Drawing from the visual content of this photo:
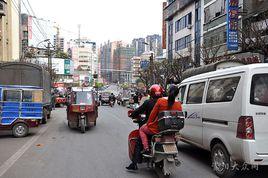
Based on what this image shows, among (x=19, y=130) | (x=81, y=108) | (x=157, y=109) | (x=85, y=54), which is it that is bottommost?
(x=19, y=130)

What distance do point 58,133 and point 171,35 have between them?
46245mm

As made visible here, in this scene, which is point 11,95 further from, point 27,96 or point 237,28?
point 237,28

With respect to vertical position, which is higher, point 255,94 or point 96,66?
point 96,66

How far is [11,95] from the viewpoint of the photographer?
13.9m

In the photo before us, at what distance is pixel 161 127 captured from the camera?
6871 millimetres

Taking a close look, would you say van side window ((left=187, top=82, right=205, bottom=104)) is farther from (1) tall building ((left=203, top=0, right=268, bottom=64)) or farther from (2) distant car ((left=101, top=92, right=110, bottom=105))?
(2) distant car ((left=101, top=92, right=110, bottom=105))

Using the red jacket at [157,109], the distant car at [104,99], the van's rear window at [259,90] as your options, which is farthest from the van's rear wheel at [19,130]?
the distant car at [104,99]

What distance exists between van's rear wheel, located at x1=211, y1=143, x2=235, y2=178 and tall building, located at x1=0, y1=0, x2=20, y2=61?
3211 cm

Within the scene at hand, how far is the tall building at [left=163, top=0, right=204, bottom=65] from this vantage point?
45062mm

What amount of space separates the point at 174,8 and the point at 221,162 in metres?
51.7

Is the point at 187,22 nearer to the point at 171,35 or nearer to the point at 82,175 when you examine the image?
the point at 171,35

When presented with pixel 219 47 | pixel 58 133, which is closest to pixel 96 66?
pixel 219 47

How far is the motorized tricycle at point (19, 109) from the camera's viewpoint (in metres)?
13.6

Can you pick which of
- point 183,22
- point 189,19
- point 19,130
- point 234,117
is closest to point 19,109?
point 19,130
